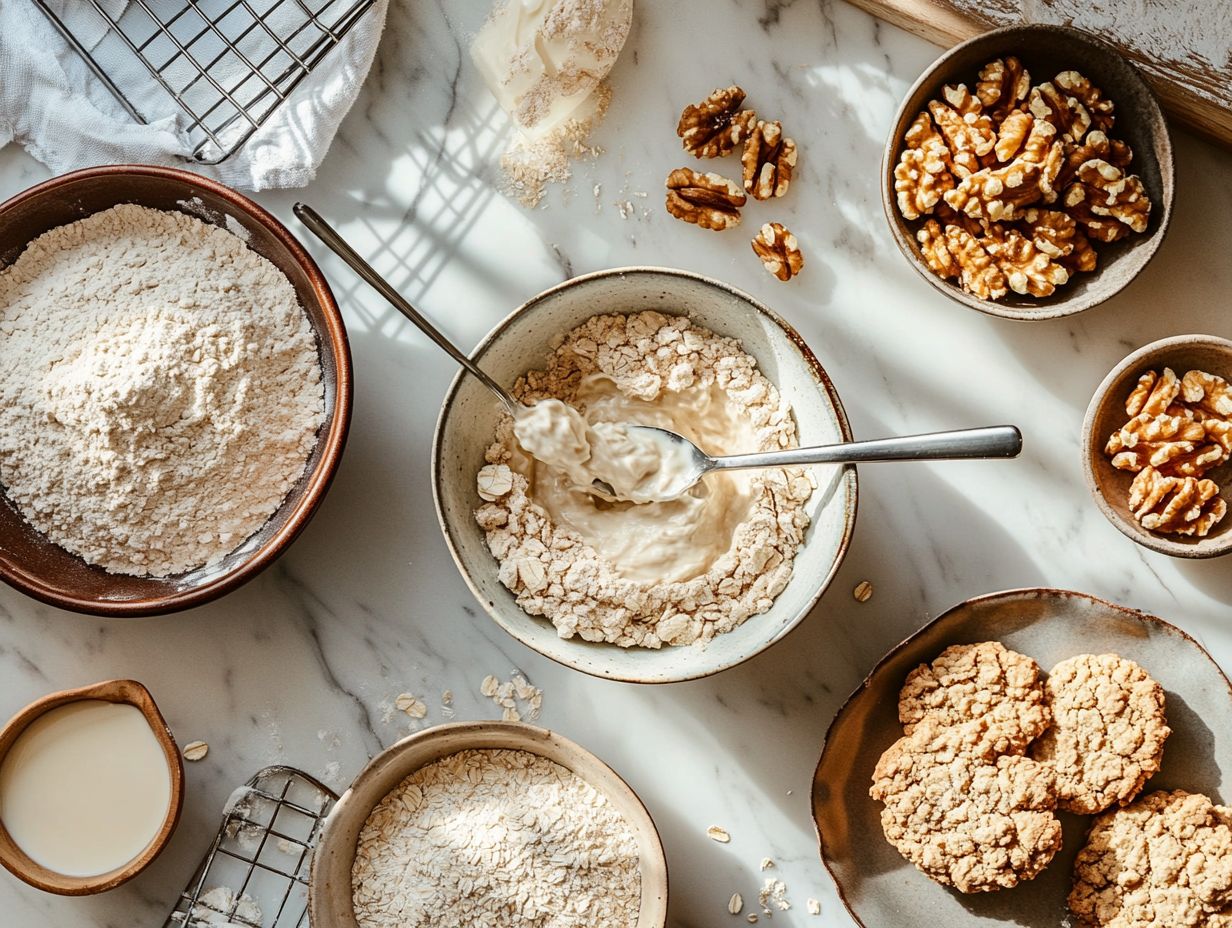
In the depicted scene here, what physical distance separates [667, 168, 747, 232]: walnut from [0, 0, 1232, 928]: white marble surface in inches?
1.3

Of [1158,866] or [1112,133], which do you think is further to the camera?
[1112,133]

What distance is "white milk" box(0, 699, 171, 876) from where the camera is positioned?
4.79ft

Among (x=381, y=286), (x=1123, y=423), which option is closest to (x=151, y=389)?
(x=381, y=286)

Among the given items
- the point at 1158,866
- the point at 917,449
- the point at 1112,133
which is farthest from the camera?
the point at 1112,133

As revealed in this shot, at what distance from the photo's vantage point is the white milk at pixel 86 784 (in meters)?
1.46

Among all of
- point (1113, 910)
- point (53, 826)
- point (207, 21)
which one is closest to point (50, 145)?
point (207, 21)

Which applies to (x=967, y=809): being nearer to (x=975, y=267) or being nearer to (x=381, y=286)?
(x=975, y=267)

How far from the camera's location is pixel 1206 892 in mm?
1314

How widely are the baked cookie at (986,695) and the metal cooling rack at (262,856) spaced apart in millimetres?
891

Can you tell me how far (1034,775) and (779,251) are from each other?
2.70 feet

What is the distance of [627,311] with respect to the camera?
4.75 ft

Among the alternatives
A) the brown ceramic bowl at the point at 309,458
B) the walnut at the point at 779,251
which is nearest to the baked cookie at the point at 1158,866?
the walnut at the point at 779,251

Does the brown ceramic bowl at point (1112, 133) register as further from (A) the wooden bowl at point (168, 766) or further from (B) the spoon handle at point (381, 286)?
(A) the wooden bowl at point (168, 766)

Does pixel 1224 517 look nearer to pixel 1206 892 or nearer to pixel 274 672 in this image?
pixel 1206 892
